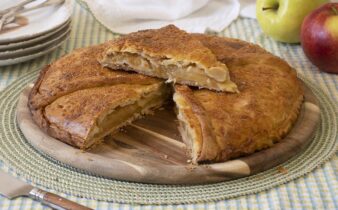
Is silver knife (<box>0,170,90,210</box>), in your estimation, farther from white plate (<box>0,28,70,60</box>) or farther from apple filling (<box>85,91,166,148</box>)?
white plate (<box>0,28,70,60</box>)

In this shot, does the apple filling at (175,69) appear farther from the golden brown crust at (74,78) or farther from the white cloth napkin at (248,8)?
the white cloth napkin at (248,8)

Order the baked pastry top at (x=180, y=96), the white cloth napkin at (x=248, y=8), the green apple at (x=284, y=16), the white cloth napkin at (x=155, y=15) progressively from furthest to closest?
the white cloth napkin at (x=248, y=8) → the white cloth napkin at (x=155, y=15) → the green apple at (x=284, y=16) → the baked pastry top at (x=180, y=96)

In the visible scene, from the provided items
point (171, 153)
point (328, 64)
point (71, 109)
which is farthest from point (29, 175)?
point (328, 64)

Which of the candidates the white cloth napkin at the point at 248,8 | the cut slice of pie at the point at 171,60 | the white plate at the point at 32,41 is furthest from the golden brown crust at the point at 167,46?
the white cloth napkin at the point at 248,8

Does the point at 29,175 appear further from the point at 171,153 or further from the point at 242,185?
the point at 242,185

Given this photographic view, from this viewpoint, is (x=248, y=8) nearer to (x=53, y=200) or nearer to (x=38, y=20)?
(x=38, y=20)

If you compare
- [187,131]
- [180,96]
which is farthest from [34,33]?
[187,131]
